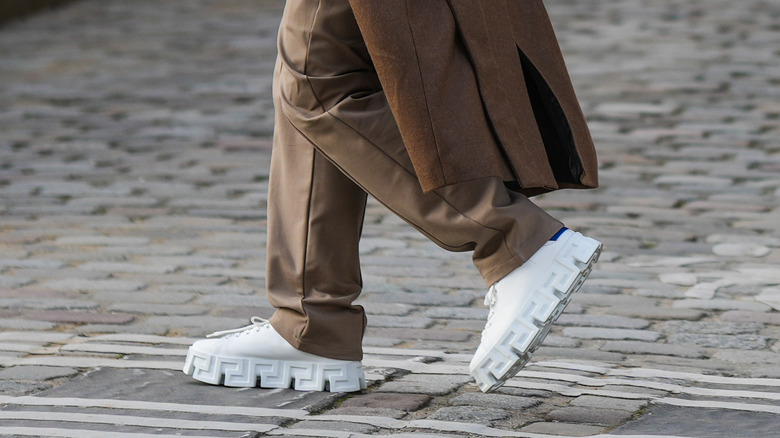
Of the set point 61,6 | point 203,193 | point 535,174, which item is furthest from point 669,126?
point 61,6

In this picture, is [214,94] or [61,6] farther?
[61,6]

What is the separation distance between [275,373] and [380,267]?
56.7 inches

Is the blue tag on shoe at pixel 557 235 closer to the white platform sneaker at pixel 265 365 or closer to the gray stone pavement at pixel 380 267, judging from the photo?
the gray stone pavement at pixel 380 267

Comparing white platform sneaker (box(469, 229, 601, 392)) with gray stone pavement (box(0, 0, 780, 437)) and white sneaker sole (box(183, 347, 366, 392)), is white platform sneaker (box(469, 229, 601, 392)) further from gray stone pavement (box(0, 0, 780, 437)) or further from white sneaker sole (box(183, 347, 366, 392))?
white sneaker sole (box(183, 347, 366, 392))

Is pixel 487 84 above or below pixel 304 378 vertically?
above

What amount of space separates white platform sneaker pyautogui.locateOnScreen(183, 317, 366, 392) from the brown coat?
2.00ft

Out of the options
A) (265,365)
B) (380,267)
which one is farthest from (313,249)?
(380,267)

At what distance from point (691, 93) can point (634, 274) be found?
11.9 feet

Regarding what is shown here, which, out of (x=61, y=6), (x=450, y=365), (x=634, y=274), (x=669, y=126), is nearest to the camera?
(x=450, y=365)

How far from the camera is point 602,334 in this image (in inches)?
142

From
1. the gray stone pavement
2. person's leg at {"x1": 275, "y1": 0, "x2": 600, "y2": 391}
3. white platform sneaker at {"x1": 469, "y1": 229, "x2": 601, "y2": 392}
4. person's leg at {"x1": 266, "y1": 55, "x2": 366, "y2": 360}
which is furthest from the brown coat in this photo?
the gray stone pavement

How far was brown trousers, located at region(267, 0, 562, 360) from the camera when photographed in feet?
8.75

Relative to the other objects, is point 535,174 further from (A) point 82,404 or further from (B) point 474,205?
(A) point 82,404

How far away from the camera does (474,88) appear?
105 inches
